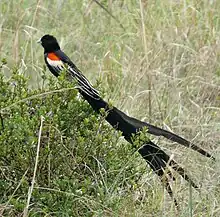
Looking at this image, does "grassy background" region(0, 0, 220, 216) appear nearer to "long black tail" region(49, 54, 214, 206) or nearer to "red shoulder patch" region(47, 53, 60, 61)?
"long black tail" region(49, 54, 214, 206)

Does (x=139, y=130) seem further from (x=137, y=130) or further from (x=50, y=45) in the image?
(x=50, y=45)

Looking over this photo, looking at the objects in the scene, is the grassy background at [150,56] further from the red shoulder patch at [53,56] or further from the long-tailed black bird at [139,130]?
the red shoulder patch at [53,56]

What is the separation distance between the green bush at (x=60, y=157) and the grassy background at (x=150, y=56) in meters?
0.33

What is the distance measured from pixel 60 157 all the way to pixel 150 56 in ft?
6.84

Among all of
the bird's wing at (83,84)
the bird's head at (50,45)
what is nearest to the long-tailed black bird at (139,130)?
the bird's wing at (83,84)

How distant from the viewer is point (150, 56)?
17.0 feet

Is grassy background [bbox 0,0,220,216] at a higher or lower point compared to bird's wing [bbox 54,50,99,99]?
lower

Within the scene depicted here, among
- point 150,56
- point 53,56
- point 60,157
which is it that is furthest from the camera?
point 150,56

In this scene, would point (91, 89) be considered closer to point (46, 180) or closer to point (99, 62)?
point (46, 180)

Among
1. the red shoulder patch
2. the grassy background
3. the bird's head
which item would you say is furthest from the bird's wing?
the grassy background

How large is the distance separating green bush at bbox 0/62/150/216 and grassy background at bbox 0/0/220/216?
12.9 inches

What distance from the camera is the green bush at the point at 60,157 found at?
10.4 ft

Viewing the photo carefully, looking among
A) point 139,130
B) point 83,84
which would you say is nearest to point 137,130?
point 139,130

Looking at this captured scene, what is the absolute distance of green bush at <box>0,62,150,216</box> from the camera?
316cm
